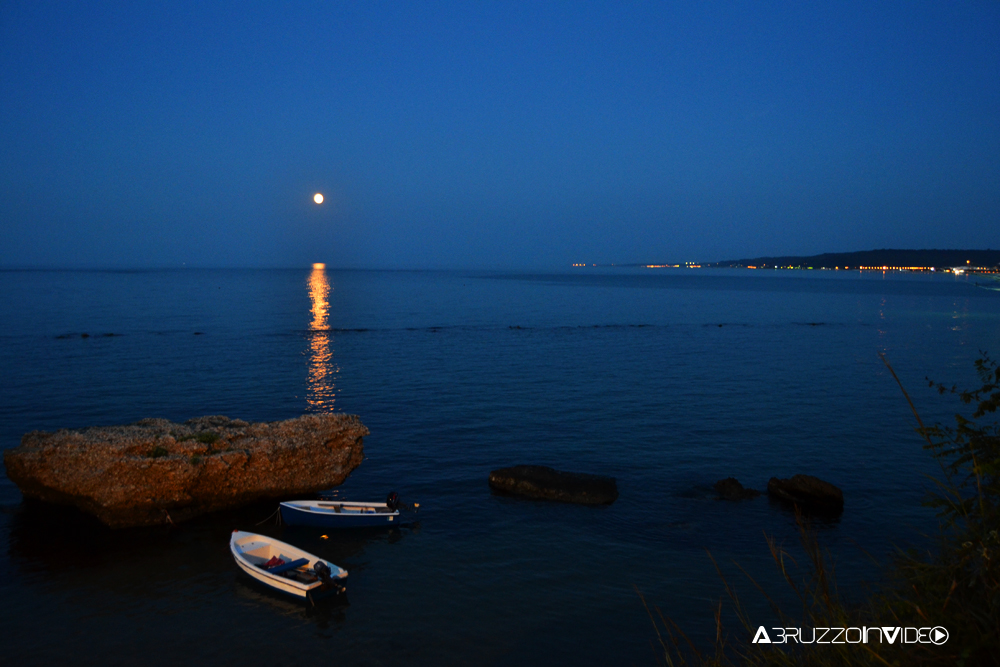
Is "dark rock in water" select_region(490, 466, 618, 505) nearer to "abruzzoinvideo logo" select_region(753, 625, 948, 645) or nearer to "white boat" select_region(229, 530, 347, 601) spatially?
"white boat" select_region(229, 530, 347, 601)

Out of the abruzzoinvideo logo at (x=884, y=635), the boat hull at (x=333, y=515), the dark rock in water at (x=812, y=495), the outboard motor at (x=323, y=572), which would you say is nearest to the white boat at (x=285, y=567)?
the outboard motor at (x=323, y=572)

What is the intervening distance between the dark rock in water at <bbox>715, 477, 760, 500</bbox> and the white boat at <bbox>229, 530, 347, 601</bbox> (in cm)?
1444

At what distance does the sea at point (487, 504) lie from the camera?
16.1 meters

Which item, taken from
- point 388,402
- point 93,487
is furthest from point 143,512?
point 388,402

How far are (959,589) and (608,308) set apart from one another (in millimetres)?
117316

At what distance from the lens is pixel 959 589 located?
245 inches

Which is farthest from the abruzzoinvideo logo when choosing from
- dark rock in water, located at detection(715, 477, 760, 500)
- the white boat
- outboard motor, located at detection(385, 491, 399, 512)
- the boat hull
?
dark rock in water, located at detection(715, 477, 760, 500)

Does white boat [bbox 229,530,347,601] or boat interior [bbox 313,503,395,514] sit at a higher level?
boat interior [bbox 313,503,395,514]

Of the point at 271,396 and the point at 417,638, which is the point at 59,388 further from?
the point at 417,638

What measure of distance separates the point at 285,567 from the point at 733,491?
53.3 feet

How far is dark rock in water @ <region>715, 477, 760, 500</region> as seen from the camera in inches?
953

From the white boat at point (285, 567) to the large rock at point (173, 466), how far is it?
113 inches

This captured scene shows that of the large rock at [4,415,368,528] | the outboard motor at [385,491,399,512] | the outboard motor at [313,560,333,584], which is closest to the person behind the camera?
the outboard motor at [313,560,333,584]

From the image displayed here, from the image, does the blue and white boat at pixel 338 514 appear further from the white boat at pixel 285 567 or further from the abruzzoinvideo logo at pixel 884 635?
the abruzzoinvideo logo at pixel 884 635
